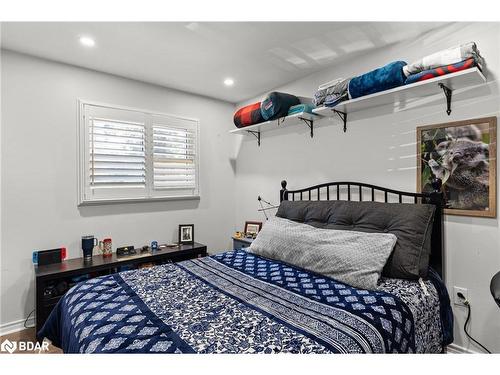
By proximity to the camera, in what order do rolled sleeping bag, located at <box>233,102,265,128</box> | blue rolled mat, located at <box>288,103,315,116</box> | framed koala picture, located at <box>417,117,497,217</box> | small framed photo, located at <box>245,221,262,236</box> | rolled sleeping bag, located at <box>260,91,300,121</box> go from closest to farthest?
1. framed koala picture, located at <box>417,117,497,217</box>
2. blue rolled mat, located at <box>288,103,315,116</box>
3. rolled sleeping bag, located at <box>260,91,300,121</box>
4. rolled sleeping bag, located at <box>233,102,265,128</box>
5. small framed photo, located at <box>245,221,262,236</box>

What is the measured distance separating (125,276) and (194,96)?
7.95 feet

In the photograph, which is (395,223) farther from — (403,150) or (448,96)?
(448,96)

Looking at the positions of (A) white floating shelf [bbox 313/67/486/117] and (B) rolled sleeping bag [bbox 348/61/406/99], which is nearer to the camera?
(A) white floating shelf [bbox 313/67/486/117]

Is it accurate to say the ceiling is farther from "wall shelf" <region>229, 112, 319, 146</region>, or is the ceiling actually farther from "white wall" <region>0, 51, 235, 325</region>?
"wall shelf" <region>229, 112, 319, 146</region>

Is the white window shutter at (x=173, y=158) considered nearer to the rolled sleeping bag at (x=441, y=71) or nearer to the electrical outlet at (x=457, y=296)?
the rolled sleeping bag at (x=441, y=71)

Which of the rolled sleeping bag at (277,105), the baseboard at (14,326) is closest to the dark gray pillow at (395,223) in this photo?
the rolled sleeping bag at (277,105)

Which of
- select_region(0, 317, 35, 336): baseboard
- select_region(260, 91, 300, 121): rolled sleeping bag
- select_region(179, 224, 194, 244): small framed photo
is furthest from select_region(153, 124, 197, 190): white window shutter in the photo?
select_region(0, 317, 35, 336): baseboard

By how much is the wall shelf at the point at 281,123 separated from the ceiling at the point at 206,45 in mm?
472

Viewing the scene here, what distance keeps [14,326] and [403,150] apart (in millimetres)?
3535

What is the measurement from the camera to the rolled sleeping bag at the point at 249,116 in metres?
3.02

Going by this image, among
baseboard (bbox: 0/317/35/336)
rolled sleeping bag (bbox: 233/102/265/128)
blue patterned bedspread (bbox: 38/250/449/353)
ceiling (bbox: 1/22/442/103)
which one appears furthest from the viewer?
rolled sleeping bag (bbox: 233/102/265/128)

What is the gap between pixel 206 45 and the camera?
7.57 ft

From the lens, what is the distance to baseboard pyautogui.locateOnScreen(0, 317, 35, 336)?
2.37m

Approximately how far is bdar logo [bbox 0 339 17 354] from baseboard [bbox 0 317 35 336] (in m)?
0.15
